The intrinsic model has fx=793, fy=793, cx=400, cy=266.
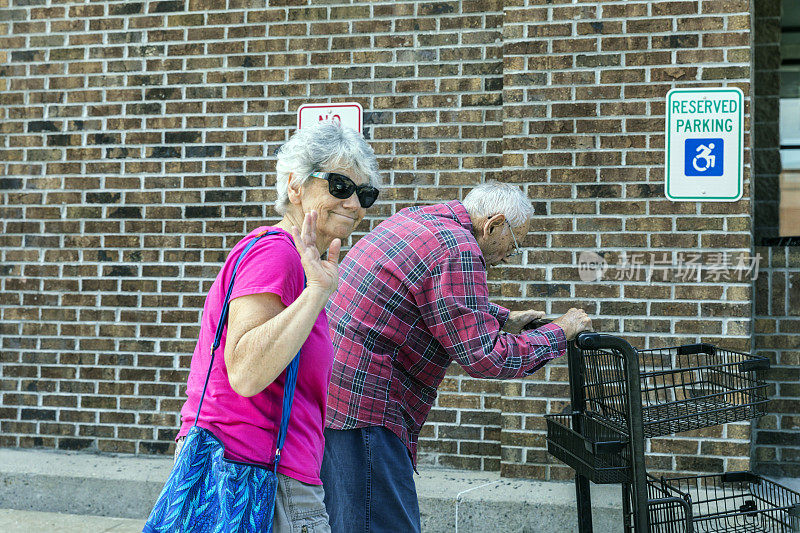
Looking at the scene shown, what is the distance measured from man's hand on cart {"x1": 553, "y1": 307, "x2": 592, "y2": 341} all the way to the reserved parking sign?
1.73m

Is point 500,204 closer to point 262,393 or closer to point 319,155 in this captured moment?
point 319,155

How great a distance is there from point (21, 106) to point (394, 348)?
150 inches

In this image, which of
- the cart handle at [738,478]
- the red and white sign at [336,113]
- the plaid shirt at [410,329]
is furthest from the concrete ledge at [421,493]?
the red and white sign at [336,113]

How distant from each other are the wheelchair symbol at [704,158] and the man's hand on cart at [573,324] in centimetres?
181

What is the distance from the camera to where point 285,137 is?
4.98m

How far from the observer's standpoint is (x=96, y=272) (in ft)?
17.1

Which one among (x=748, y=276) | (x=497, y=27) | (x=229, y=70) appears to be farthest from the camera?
(x=229, y=70)

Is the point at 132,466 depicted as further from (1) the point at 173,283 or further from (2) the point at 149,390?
(1) the point at 173,283

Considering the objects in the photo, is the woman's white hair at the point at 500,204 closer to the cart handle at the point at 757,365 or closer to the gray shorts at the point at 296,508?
the cart handle at the point at 757,365

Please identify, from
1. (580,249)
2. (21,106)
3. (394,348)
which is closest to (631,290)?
(580,249)

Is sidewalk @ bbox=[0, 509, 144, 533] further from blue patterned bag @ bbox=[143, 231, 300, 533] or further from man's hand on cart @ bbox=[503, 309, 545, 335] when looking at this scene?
blue patterned bag @ bbox=[143, 231, 300, 533]

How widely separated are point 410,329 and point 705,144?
239 centimetres

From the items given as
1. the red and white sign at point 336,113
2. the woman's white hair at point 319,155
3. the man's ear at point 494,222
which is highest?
the red and white sign at point 336,113

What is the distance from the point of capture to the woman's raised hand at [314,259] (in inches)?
77.8
